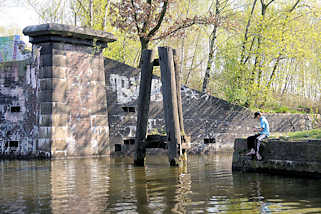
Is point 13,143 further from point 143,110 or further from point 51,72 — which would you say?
point 143,110

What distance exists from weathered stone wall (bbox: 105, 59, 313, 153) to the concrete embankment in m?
6.27

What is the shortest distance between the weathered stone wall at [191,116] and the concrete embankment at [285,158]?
6.27 meters

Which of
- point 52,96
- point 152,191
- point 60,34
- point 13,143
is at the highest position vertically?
point 60,34

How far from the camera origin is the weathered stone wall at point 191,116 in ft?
55.0

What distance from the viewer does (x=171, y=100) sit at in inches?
484

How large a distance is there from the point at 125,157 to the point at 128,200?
926cm

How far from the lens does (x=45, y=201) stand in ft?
23.2

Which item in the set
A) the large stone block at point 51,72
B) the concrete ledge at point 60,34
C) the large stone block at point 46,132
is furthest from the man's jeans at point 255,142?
the concrete ledge at point 60,34

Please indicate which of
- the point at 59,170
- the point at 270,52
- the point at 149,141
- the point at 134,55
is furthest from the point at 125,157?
the point at 134,55

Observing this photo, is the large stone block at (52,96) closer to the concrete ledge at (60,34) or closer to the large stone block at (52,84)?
the large stone block at (52,84)

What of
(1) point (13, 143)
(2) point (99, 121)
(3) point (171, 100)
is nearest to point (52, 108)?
(2) point (99, 121)

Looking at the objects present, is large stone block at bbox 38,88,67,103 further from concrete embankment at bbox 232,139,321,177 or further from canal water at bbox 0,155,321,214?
concrete embankment at bbox 232,139,321,177

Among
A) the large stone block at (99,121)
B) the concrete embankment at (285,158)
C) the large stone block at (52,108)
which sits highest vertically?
the large stone block at (52,108)

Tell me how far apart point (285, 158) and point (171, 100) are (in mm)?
3482
